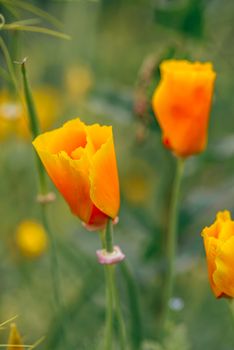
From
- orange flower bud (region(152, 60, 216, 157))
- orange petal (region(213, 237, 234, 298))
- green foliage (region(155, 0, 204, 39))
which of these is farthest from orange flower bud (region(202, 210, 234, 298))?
green foliage (region(155, 0, 204, 39))

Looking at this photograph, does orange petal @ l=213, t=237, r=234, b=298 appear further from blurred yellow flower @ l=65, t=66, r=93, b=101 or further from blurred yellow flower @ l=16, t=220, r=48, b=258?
blurred yellow flower @ l=65, t=66, r=93, b=101

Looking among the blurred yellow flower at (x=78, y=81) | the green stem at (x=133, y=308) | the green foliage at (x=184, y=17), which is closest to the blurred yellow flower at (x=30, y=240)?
the green foliage at (x=184, y=17)

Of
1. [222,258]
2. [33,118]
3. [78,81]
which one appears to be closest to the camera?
[222,258]

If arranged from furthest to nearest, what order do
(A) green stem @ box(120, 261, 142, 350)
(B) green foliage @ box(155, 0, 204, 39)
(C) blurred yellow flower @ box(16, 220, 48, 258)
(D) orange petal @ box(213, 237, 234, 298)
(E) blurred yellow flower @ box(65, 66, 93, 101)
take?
(E) blurred yellow flower @ box(65, 66, 93, 101) → (C) blurred yellow flower @ box(16, 220, 48, 258) → (B) green foliage @ box(155, 0, 204, 39) → (A) green stem @ box(120, 261, 142, 350) → (D) orange petal @ box(213, 237, 234, 298)

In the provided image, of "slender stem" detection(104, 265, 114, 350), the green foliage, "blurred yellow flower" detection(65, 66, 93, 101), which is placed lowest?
"blurred yellow flower" detection(65, 66, 93, 101)

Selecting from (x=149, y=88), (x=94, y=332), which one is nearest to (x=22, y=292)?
(x=94, y=332)

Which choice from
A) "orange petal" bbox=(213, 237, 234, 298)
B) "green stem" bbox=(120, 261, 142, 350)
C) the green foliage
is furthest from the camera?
the green foliage

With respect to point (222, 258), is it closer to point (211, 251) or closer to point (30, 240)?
point (211, 251)

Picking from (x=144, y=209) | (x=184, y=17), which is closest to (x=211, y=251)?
(x=184, y=17)

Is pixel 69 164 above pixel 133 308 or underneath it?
above
